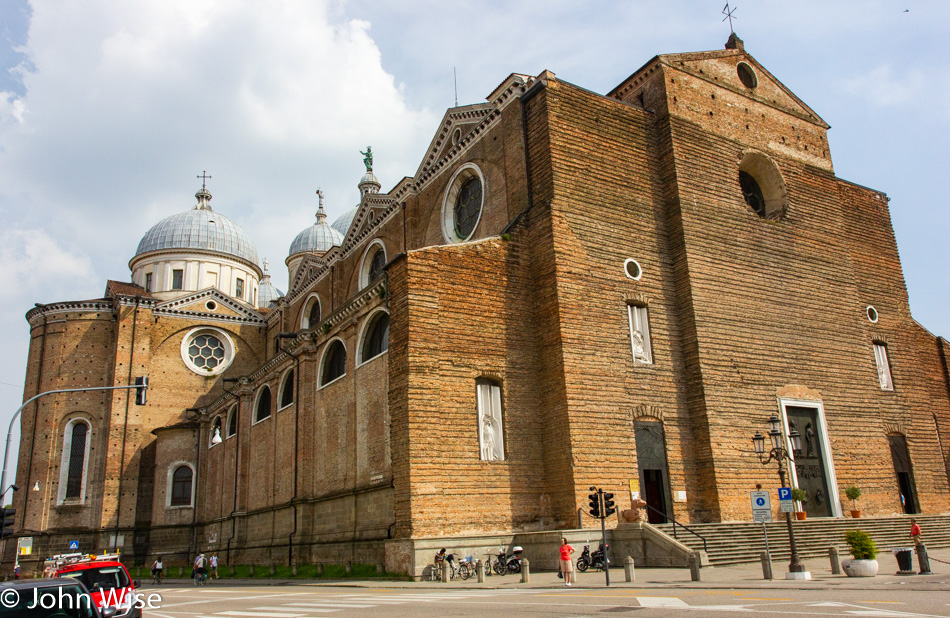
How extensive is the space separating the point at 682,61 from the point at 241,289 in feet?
109

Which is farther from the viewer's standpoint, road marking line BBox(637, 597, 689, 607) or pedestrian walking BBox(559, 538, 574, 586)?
pedestrian walking BBox(559, 538, 574, 586)

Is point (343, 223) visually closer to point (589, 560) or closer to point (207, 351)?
point (207, 351)

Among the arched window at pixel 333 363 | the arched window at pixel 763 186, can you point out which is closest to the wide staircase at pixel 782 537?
the arched window at pixel 763 186

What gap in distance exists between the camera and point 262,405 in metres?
33.1

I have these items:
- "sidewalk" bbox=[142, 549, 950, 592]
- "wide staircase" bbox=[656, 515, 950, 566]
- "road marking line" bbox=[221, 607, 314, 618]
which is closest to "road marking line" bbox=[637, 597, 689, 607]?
"sidewalk" bbox=[142, 549, 950, 592]

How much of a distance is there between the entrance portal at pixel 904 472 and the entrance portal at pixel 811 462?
13.6 ft

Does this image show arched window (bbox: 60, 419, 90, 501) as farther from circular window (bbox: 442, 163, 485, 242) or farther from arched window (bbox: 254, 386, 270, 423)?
circular window (bbox: 442, 163, 485, 242)

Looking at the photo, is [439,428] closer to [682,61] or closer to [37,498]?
[682,61]

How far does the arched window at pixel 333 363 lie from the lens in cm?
2603

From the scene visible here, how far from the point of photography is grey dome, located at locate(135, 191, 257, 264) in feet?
158

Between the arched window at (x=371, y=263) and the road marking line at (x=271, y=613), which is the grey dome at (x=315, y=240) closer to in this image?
the arched window at (x=371, y=263)

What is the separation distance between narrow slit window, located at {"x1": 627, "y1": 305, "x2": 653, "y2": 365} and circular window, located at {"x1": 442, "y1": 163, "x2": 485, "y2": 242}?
623cm

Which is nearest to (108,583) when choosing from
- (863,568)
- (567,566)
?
(567,566)

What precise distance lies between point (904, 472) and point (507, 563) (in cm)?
1647
